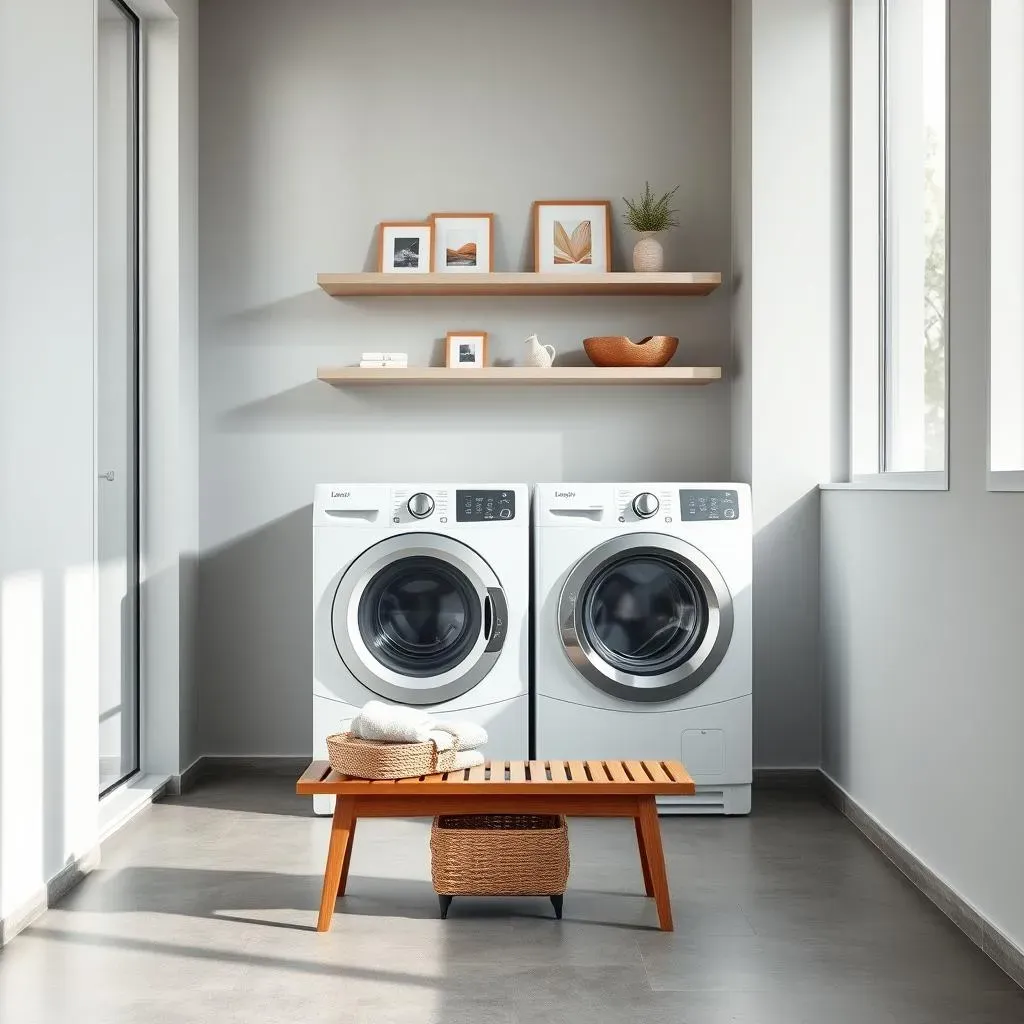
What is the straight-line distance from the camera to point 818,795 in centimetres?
351

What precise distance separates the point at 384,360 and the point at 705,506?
1.16m

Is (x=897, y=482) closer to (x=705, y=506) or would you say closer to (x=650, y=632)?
(x=705, y=506)

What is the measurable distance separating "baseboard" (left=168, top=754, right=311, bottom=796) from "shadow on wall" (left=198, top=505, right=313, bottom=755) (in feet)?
0.09

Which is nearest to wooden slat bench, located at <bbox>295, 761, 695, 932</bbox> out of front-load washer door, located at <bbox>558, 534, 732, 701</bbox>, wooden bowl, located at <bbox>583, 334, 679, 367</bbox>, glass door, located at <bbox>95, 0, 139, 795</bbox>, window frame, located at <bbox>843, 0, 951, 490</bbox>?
front-load washer door, located at <bbox>558, 534, 732, 701</bbox>

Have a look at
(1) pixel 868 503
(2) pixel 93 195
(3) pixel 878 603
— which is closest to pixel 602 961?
(3) pixel 878 603

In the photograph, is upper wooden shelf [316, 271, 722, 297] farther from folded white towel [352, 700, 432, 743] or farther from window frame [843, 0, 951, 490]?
folded white towel [352, 700, 432, 743]

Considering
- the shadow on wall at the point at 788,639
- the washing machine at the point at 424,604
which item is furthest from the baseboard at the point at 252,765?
the shadow on wall at the point at 788,639

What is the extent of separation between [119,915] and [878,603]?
6.50ft

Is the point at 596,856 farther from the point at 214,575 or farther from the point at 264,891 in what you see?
the point at 214,575

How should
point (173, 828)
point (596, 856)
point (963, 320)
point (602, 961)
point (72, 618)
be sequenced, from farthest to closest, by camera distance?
point (173, 828), point (596, 856), point (72, 618), point (963, 320), point (602, 961)

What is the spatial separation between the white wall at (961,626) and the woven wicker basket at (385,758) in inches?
42.7

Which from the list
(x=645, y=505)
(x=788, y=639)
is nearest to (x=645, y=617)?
(x=645, y=505)

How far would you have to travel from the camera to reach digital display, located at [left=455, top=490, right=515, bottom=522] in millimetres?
3279

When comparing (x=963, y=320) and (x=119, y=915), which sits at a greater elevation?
(x=963, y=320)
